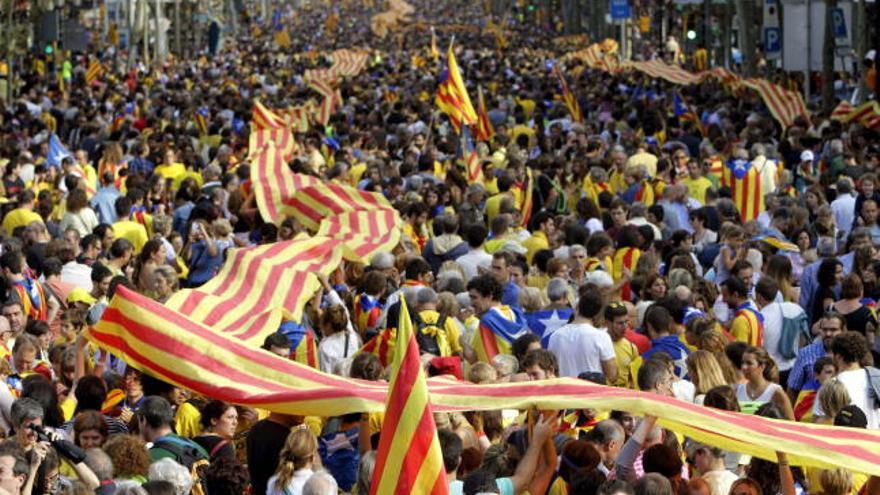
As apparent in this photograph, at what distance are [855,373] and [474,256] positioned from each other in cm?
491

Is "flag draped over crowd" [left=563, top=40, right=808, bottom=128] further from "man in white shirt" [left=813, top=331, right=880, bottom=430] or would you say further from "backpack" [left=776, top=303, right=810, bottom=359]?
"man in white shirt" [left=813, top=331, right=880, bottom=430]

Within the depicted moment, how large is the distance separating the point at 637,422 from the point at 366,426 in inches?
43.6

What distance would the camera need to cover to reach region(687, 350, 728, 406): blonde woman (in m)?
9.85

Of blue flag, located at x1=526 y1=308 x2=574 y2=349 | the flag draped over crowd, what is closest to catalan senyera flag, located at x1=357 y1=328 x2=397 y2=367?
blue flag, located at x1=526 y1=308 x2=574 y2=349

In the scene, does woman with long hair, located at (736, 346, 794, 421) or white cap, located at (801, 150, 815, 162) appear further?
white cap, located at (801, 150, 815, 162)

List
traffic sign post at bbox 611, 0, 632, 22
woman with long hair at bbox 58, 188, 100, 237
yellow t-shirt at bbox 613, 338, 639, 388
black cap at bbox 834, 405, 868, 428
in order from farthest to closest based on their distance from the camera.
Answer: traffic sign post at bbox 611, 0, 632, 22
woman with long hair at bbox 58, 188, 100, 237
yellow t-shirt at bbox 613, 338, 639, 388
black cap at bbox 834, 405, 868, 428

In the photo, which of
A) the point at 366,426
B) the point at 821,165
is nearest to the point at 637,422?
the point at 366,426

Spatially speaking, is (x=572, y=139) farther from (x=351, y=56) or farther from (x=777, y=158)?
(x=351, y=56)

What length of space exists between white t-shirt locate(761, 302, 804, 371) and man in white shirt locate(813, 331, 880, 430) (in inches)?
79.7

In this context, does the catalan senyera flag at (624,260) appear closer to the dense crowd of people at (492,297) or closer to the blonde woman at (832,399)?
the dense crowd of people at (492,297)

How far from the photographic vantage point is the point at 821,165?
72.1 feet

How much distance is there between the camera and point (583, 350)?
11.1 m

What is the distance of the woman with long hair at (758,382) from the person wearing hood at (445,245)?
16.5 ft

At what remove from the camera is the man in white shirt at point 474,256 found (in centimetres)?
1447
